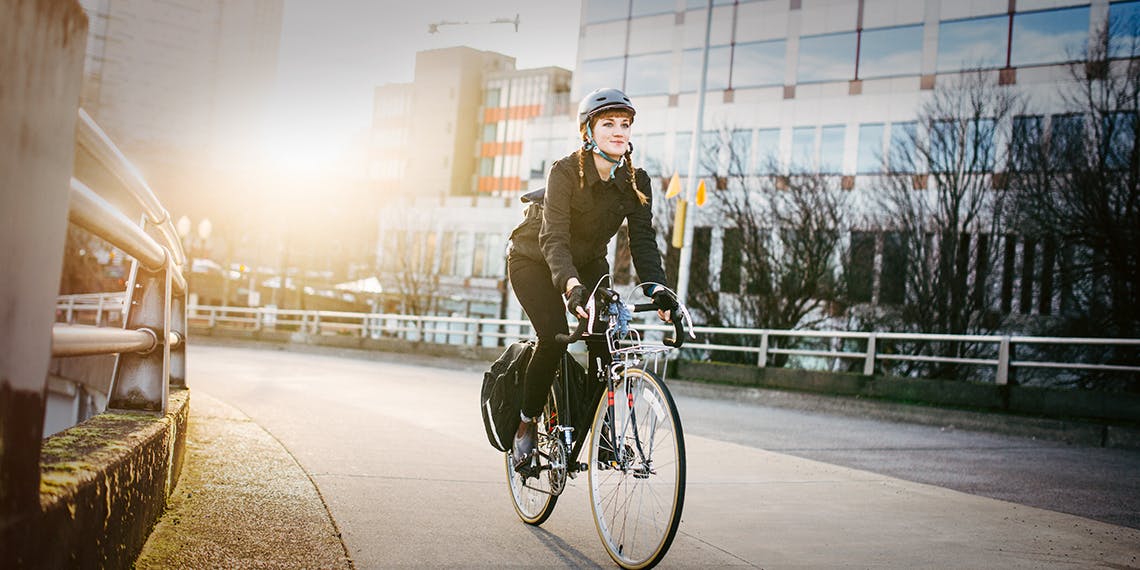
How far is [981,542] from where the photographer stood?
4.90 meters

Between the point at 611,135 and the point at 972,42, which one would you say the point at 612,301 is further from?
the point at 972,42

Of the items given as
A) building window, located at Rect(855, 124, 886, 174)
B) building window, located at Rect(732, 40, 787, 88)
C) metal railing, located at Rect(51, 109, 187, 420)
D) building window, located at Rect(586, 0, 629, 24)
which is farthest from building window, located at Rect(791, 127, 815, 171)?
metal railing, located at Rect(51, 109, 187, 420)

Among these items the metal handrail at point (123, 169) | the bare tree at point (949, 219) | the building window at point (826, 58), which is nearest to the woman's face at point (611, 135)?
the metal handrail at point (123, 169)

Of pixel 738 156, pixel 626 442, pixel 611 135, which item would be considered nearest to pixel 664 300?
pixel 626 442

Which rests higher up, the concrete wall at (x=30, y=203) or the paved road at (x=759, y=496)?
the concrete wall at (x=30, y=203)

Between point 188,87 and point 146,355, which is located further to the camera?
point 188,87

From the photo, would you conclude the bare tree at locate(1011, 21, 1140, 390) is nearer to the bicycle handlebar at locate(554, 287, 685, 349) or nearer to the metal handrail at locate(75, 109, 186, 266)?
the bicycle handlebar at locate(554, 287, 685, 349)

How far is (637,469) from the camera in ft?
12.8

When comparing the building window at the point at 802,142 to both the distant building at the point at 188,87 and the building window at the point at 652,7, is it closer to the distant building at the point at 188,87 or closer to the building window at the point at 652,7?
the building window at the point at 652,7

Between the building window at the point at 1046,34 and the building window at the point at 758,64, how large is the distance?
896 centimetres

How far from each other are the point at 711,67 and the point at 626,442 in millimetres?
40333

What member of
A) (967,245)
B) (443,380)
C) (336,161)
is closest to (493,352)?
(443,380)

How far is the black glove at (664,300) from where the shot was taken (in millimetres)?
4055

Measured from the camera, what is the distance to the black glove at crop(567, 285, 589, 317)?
13.4 ft
